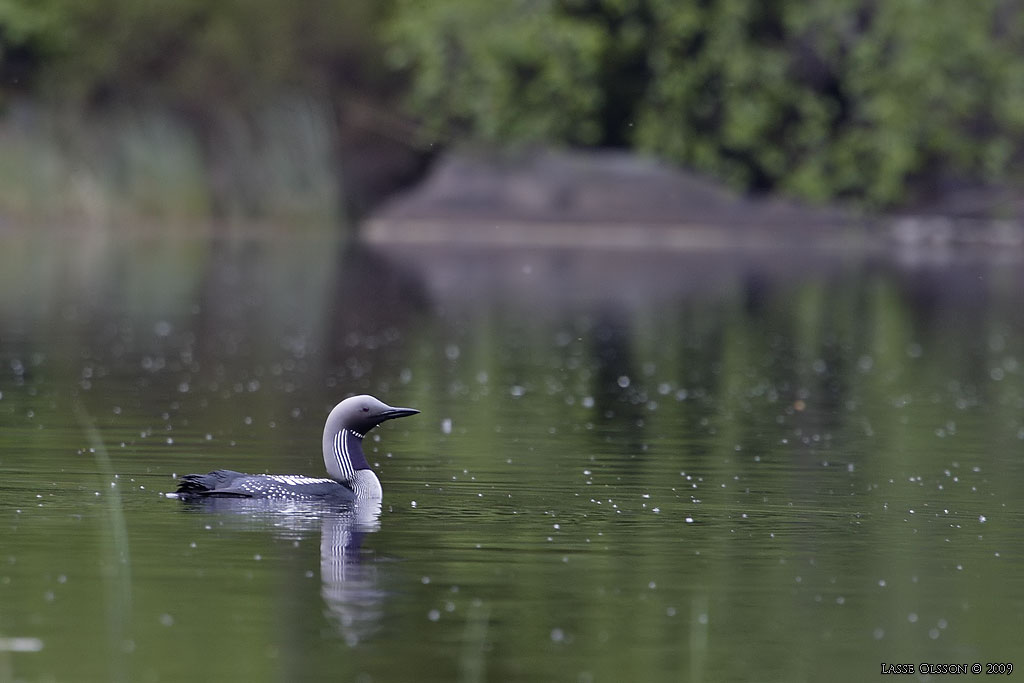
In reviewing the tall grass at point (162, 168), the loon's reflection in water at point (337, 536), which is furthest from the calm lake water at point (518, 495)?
the tall grass at point (162, 168)

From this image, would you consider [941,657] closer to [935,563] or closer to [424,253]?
[935,563]

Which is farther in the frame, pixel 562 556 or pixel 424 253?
pixel 424 253

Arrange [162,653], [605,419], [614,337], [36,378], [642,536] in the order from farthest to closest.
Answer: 1. [614,337]
2. [36,378]
3. [605,419]
4. [642,536]
5. [162,653]

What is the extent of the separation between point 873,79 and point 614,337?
884 inches

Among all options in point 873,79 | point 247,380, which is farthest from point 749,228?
point 247,380

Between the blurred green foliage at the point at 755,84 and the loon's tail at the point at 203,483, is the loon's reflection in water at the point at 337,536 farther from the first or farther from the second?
the blurred green foliage at the point at 755,84

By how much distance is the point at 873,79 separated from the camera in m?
44.3

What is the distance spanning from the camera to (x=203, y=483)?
426 inches

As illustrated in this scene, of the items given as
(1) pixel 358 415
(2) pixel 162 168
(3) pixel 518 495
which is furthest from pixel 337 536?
(2) pixel 162 168

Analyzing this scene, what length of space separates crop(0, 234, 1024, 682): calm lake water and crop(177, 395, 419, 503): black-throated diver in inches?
4.4

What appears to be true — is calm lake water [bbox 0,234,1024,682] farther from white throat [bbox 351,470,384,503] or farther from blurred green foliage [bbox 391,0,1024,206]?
blurred green foliage [bbox 391,0,1024,206]

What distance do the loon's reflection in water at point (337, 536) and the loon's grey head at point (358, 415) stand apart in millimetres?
525

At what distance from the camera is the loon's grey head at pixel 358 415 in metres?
11.4

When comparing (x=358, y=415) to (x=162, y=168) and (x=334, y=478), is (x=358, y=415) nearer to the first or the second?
(x=334, y=478)
